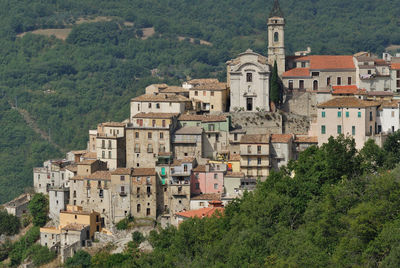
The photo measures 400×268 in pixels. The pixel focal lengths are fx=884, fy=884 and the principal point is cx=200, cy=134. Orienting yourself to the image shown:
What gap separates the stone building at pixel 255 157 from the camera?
7206 centimetres

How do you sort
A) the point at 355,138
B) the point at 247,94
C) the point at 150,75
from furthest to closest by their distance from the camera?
the point at 150,75
the point at 247,94
the point at 355,138

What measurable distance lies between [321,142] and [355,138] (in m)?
2.99

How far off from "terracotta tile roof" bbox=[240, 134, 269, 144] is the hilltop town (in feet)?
0.27

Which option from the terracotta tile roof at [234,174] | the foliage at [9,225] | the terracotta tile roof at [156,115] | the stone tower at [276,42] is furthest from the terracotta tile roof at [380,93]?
the foliage at [9,225]

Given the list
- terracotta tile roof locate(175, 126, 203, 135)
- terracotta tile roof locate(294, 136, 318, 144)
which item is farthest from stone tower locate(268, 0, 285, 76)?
terracotta tile roof locate(175, 126, 203, 135)

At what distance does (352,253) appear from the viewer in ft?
155

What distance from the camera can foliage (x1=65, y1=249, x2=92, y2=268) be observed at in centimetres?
7069

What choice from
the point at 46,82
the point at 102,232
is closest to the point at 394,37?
the point at 46,82

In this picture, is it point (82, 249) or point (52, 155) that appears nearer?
point (82, 249)

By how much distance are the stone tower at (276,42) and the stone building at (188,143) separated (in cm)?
1304

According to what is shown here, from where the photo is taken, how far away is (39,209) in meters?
78.4

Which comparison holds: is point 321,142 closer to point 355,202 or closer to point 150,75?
point 355,202

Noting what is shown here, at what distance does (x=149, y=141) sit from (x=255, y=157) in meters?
9.01

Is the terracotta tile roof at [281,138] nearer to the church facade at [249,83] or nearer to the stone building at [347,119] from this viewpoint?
the stone building at [347,119]
